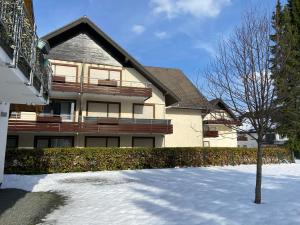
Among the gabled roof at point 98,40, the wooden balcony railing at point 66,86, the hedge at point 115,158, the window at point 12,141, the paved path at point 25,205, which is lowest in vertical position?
the paved path at point 25,205

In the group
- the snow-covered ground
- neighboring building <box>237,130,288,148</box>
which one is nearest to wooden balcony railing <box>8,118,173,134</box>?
neighboring building <box>237,130,288,148</box>

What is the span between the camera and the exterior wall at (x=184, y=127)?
33.0 meters

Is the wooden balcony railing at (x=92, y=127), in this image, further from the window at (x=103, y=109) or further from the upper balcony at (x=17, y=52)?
A: the upper balcony at (x=17, y=52)

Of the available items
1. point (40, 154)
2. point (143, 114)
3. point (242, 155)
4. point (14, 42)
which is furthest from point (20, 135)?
point (14, 42)

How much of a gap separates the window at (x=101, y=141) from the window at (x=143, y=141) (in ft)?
5.65

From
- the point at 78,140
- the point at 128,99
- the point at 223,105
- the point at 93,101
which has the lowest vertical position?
the point at 78,140

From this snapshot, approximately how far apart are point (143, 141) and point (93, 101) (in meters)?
6.16

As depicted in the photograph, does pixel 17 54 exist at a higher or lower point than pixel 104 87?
lower

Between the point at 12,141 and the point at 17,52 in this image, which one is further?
the point at 12,141

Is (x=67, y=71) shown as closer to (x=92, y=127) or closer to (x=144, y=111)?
(x=92, y=127)

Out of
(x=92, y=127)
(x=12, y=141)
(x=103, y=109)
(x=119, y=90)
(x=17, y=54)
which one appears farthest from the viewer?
(x=103, y=109)

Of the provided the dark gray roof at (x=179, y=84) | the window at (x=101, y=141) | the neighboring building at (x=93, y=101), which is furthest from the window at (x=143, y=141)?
the dark gray roof at (x=179, y=84)

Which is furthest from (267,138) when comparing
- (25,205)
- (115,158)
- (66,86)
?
(66,86)

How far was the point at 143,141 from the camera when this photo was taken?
3006 cm
